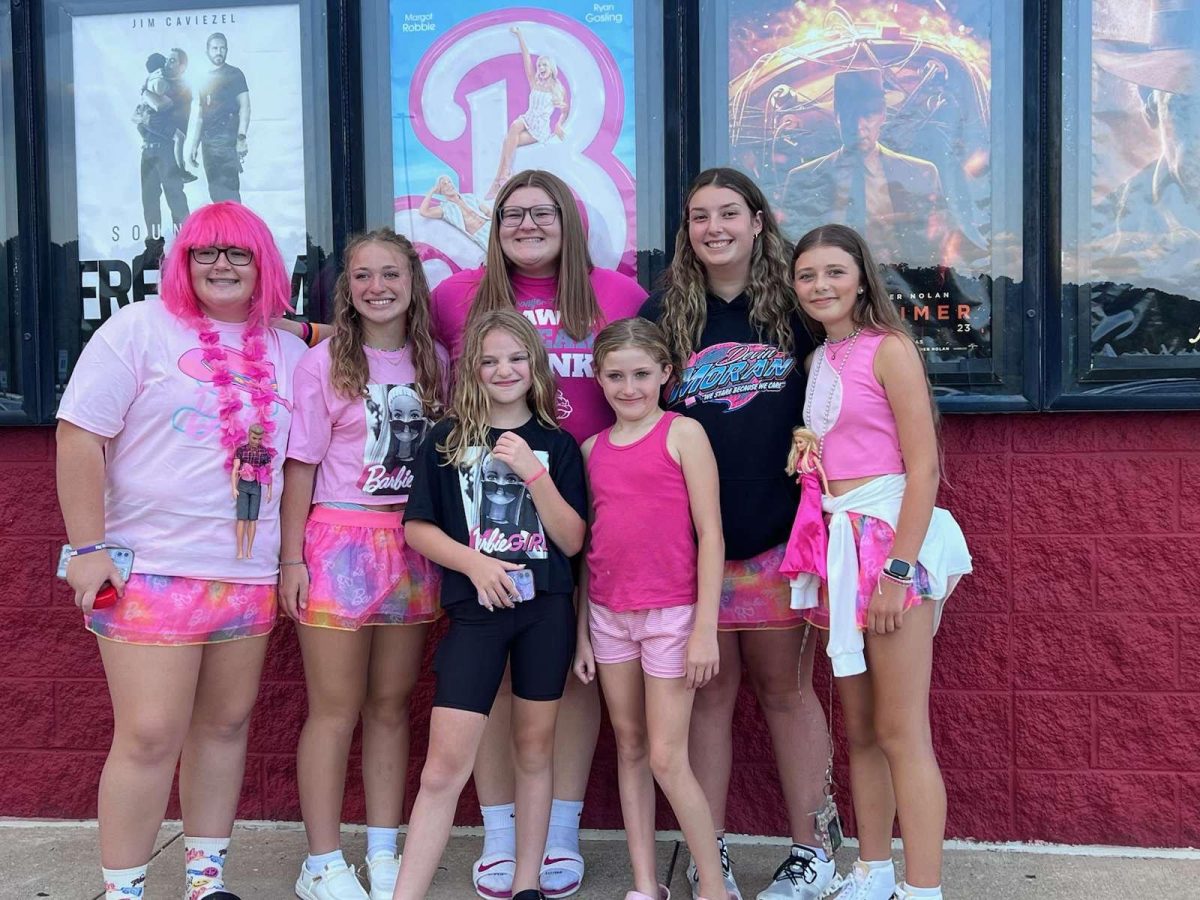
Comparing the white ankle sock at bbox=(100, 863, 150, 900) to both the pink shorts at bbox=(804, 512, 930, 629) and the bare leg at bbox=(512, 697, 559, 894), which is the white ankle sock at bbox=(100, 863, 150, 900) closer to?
the bare leg at bbox=(512, 697, 559, 894)

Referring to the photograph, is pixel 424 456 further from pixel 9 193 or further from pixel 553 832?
pixel 9 193

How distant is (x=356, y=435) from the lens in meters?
3.09

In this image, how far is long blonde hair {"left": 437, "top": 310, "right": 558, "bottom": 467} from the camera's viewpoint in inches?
116

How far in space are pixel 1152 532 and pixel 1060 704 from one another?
0.62m

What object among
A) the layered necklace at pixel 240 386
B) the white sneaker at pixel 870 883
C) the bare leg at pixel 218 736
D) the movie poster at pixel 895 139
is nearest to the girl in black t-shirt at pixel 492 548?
the layered necklace at pixel 240 386

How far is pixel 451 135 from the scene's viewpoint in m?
3.77

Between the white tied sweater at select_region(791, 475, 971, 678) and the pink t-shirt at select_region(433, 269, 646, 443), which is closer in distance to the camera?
the white tied sweater at select_region(791, 475, 971, 678)

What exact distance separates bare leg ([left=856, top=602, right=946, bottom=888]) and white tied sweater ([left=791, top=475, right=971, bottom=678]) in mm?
69

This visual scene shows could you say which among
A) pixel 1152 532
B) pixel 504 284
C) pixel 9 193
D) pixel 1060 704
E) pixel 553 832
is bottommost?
pixel 553 832

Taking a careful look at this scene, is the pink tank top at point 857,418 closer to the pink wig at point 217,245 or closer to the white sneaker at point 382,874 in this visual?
the pink wig at point 217,245

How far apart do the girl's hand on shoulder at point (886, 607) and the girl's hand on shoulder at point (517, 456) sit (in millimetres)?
914

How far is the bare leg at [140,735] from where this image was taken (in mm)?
2842

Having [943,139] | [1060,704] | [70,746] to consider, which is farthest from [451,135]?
[1060,704]

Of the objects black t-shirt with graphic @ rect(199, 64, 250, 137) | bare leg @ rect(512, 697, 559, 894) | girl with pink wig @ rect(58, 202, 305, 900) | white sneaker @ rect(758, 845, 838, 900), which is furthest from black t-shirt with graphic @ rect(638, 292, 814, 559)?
black t-shirt with graphic @ rect(199, 64, 250, 137)
